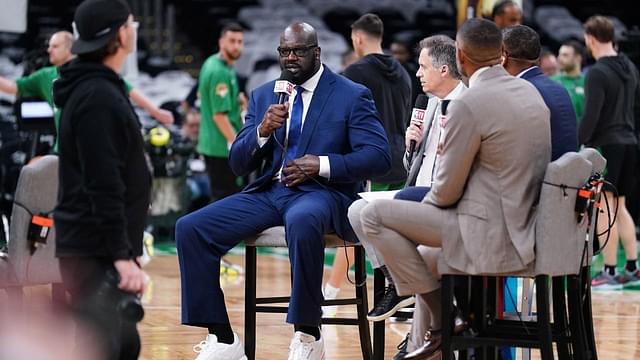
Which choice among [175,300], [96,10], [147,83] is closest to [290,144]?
[96,10]

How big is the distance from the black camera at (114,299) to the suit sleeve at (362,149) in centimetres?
174

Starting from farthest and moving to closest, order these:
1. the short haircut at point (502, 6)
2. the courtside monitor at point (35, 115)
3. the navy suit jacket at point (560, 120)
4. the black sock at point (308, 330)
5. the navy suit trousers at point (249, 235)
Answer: the courtside monitor at point (35, 115), the short haircut at point (502, 6), the black sock at point (308, 330), the navy suit trousers at point (249, 235), the navy suit jacket at point (560, 120)

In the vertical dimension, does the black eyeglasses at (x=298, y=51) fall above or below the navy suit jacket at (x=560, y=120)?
above

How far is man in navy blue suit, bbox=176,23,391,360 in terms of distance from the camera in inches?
198

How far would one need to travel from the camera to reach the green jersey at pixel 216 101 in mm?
9188

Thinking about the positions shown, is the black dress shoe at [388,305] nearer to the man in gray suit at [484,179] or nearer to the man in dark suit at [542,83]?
the man in gray suit at [484,179]

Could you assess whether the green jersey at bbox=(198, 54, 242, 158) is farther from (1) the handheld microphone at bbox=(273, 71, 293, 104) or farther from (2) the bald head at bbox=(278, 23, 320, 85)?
(1) the handheld microphone at bbox=(273, 71, 293, 104)

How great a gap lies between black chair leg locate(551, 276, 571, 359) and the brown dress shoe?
0.43 m

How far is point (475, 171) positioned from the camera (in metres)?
4.29

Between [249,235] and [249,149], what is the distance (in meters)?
0.42

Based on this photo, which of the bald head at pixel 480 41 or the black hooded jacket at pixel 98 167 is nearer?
the black hooded jacket at pixel 98 167

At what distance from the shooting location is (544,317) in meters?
4.30

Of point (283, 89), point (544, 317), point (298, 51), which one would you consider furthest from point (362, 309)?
point (544, 317)

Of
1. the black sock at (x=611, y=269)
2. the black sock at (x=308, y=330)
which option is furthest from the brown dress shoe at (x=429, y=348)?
the black sock at (x=611, y=269)
